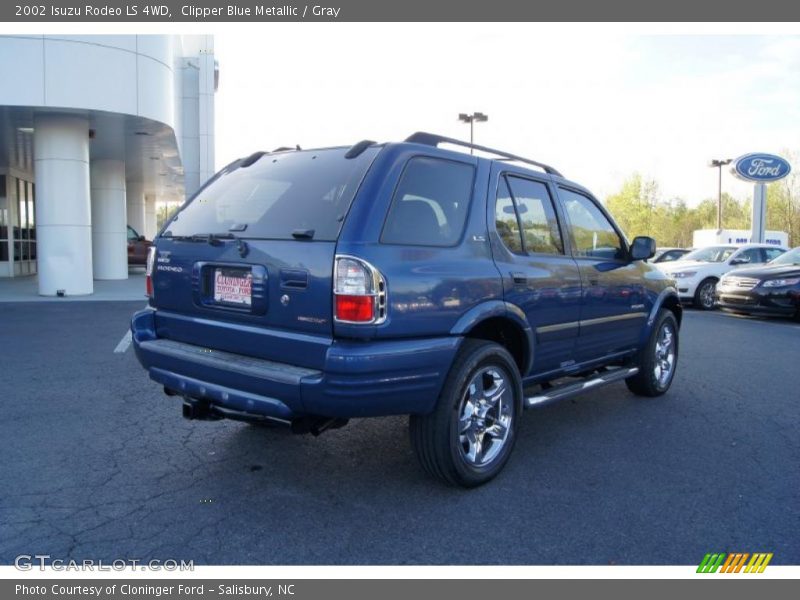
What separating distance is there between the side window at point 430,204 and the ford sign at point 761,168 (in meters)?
24.2

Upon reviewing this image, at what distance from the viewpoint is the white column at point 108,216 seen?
19.5 m

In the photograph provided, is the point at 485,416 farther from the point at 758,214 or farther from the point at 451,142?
the point at 758,214

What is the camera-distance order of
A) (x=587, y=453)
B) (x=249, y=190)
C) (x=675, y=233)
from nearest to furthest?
(x=249, y=190) → (x=587, y=453) → (x=675, y=233)

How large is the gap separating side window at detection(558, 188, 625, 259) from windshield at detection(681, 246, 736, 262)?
448 inches

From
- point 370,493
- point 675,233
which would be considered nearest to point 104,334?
point 370,493

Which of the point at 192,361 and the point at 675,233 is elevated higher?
the point at 675,233

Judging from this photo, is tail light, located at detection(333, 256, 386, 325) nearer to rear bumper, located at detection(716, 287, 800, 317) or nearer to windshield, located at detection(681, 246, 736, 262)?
rear bumper, located at detection(716, 287, 800, 317)

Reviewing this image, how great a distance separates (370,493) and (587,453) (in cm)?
164

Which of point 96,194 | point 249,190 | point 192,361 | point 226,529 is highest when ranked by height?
point 96,194

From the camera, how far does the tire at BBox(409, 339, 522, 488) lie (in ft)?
11.6

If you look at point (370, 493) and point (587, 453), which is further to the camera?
point (587, 453)


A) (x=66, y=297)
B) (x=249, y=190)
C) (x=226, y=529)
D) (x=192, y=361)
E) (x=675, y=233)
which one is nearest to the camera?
(x=226, y=529)

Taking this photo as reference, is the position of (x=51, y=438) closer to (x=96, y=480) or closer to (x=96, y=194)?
(x=96, y=480)

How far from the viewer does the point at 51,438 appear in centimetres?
452
